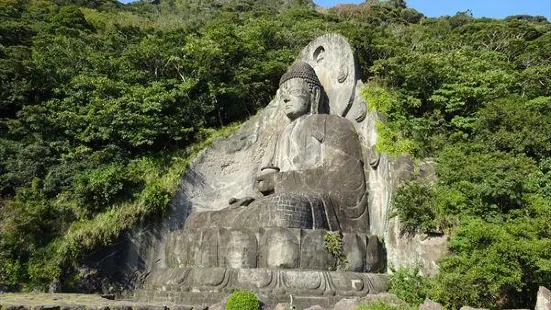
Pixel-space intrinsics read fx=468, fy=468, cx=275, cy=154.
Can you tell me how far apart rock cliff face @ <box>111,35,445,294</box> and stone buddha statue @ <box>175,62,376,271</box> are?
30 centimetres

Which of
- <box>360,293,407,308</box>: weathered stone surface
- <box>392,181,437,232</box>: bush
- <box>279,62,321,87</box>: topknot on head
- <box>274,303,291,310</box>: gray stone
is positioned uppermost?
<box>279,62,321,87</box>: topknot on head

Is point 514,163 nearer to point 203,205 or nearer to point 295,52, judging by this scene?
point 203,205

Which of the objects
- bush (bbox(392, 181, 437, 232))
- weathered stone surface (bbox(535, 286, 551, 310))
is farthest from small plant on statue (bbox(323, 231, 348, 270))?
weathered stone surface (bbox(535, 286, 551, 310))

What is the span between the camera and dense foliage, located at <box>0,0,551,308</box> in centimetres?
738

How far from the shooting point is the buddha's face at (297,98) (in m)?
11.1

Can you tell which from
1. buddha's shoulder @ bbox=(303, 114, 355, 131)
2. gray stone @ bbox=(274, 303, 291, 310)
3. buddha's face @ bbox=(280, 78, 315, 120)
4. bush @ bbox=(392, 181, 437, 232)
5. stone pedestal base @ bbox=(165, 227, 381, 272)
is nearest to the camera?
gray stone @ bbox=(274, 303, 291, 310)

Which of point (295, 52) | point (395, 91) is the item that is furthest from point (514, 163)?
point (295, 52)

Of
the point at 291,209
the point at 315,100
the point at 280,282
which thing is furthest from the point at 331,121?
the point at 280,282

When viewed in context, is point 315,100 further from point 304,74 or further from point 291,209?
point 291,209

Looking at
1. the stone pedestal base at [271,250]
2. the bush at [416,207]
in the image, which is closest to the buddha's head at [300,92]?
the bush at [416,207]

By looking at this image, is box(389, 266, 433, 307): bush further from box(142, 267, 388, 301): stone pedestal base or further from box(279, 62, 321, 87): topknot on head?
box(279, 62, 321, 87): topknot on head

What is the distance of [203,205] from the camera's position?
11805 millimetres

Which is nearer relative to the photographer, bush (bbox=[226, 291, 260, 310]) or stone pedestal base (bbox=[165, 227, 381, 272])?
bush (bbox=[226, 291, 260, 310])

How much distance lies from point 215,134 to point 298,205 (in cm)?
540
